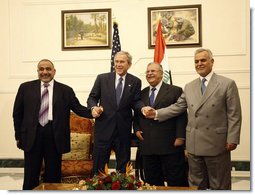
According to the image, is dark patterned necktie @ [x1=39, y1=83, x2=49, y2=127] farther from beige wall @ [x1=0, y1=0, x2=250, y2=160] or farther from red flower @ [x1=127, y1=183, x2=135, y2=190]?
red flower @ [x1=127, y1=183, x2=135, y2=190]

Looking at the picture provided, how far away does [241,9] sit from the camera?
11.2 feet

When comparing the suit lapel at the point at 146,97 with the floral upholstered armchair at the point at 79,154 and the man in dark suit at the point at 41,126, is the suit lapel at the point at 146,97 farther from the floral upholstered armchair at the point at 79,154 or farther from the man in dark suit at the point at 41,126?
the floral upholstered armchair at the point at 79,154

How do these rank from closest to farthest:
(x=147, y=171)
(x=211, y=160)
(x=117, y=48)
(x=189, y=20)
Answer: (x=211, y=160) → (x=147, y=171) → (x=189, y=20) → (x=117, y=48)

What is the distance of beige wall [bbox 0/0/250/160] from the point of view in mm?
3562

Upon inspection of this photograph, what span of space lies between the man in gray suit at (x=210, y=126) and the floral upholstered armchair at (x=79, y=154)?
3.60ft

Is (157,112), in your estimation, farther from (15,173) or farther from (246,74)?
(15,173)

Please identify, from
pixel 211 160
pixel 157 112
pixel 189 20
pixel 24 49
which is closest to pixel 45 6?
pixel 24 49

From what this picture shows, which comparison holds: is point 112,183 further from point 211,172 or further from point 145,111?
point 211,172

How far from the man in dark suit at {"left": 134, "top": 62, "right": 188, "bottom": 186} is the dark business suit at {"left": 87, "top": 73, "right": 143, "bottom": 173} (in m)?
0.11

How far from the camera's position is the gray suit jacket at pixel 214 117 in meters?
2.75

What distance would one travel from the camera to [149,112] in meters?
2.98

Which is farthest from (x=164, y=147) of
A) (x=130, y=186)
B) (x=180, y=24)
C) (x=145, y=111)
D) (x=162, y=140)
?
(x=180, y=24)

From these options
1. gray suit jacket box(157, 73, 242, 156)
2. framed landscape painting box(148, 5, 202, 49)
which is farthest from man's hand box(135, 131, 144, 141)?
framed landscape painting box(148, 5, 202, 49)

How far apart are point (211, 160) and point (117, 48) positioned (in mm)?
1696
